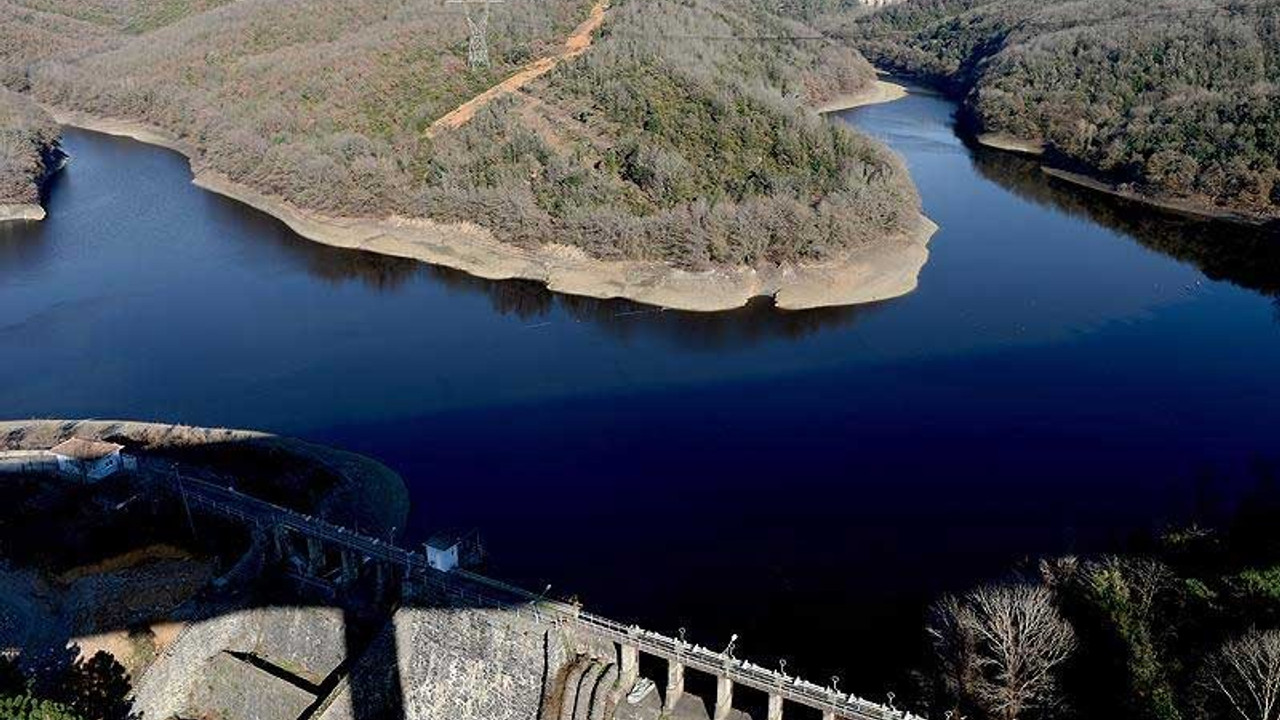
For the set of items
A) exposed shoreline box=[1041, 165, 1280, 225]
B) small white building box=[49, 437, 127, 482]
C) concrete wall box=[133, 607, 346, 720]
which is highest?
small white building box=[49, 437, 127, 482]

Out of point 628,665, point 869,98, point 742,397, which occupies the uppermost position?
point 869,98

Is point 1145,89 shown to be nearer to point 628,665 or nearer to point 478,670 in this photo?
point 628,665

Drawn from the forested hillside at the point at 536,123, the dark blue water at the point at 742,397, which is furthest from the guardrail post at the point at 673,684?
the forested hillside at the point at 536,123

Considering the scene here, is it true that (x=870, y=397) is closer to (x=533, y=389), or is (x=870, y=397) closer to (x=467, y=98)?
(x=533, y=389)

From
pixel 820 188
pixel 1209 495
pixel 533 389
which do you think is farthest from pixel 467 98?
pixel 1209 495

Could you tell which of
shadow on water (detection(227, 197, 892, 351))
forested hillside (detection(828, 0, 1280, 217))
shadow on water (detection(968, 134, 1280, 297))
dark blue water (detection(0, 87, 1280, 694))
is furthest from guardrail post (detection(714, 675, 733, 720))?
forested hillside (detection(828, 0, 1280, 217))

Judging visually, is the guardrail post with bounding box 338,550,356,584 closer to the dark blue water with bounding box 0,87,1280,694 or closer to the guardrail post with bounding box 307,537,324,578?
the guardrail post with bounding box 307,537,324,578

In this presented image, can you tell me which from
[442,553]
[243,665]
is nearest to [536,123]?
[442,553]
